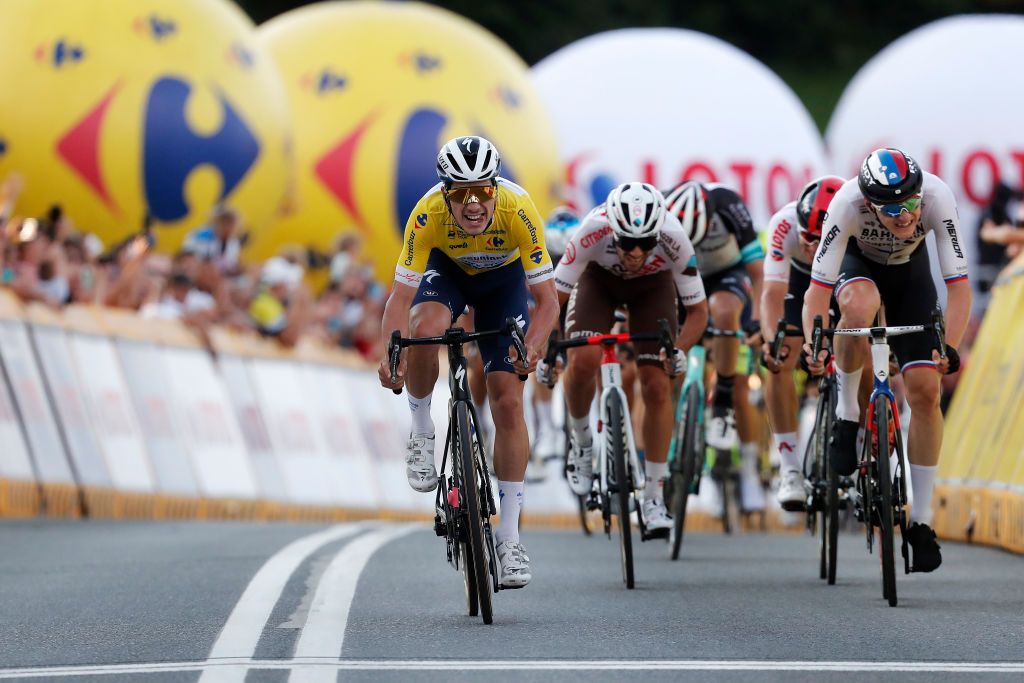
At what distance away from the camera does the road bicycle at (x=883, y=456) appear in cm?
969

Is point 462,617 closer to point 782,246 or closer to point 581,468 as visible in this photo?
point 581,468

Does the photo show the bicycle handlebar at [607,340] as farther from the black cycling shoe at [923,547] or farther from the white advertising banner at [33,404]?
the white advertising banner at [33,404]

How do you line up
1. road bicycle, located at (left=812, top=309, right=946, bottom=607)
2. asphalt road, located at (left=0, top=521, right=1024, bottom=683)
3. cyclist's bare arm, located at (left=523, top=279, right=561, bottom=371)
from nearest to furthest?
1. asphalt road, located at (left=0, top=521, right=1024, bottom=683)
2. cyclist's bare arm, located at (left=523, top=279, right=561, bottom=371)
3. road bicycle, located at (left=812, top=309, right=946, bottom=607)

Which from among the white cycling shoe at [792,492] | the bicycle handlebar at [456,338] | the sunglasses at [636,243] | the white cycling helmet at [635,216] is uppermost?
the white cycling helmet at [635,216]

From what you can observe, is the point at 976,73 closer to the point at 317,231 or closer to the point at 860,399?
the point at 317,231

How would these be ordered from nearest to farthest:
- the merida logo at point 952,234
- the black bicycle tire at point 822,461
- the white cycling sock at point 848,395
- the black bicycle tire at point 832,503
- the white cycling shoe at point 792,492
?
the merida logo at point 952,234 → the white cycling sock at point 848,395 → the black bicycle tire at point 832,503 → the black bicycle tire at point 822,461 → the white cycling shoe at point 792,492

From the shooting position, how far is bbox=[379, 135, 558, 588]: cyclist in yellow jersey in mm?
9211

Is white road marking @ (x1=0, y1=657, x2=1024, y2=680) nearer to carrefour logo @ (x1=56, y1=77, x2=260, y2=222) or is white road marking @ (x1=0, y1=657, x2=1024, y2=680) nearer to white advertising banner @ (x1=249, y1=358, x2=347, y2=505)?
white advertising banner @ (x1=249, y1=358, x2=347, y2=505)

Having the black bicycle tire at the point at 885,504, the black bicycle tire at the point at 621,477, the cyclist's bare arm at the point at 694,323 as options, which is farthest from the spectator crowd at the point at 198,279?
the black bicycle tire at the point at 885,504

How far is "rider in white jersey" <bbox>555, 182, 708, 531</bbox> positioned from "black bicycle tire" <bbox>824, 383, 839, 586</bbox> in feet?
2.93

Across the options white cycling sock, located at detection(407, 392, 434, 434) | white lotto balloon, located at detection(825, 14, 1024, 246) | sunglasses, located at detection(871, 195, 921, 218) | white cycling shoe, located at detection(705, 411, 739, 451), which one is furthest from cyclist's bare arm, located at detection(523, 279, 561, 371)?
white lotto balloon, located at detection(825, 14, 1024, 246)

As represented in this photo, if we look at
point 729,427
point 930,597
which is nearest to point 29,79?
point 729,427

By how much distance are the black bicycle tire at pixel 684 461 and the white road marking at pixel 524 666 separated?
5.31 meters

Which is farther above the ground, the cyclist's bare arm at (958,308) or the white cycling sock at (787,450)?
the cyclist's bare arm at (958,308)
